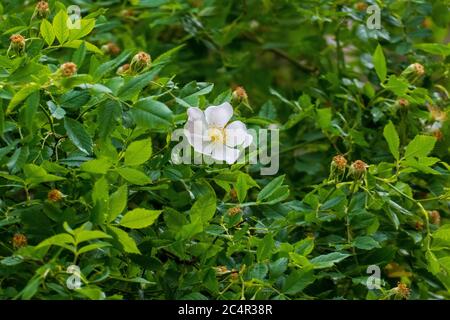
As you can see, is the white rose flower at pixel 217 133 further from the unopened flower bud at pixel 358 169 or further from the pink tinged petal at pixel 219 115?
the unopened flower bud at pixel 358 169

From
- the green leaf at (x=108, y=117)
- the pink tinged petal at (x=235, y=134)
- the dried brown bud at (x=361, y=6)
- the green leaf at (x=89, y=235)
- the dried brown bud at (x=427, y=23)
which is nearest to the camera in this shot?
the green leaf at (x=89, y=235)

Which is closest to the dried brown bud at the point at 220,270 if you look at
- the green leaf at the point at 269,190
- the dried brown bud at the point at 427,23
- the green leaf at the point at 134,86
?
the green leaf at the point at 269,190

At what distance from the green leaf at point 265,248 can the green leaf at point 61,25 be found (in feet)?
1.10

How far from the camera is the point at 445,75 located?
1.33 metres

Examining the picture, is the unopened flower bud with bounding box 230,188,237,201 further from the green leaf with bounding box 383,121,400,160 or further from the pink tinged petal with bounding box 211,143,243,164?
the green leaf with bounding box 383,121,400,160

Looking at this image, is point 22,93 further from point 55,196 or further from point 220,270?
point 220,270

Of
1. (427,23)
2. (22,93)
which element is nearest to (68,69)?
(22,93)

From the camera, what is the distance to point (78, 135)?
3.06 feet

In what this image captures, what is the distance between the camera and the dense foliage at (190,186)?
895mm

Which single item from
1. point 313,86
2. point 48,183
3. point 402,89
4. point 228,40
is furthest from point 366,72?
point 48,183

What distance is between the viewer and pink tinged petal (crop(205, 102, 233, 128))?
3.28 feet

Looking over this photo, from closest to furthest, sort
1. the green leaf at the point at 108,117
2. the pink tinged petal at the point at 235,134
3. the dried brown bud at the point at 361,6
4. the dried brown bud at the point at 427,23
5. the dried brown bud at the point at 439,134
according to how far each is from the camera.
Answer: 1. the green leaf at the point at 108,117
2. the pink tinged petal at the point at 235,134
3. the dried brown bud at the point at 439,134
4. the dried brown bud at the point at 361,6
5. the dried brown bud at the point at 427,23
